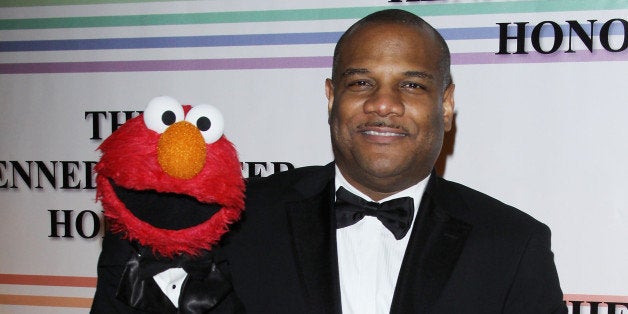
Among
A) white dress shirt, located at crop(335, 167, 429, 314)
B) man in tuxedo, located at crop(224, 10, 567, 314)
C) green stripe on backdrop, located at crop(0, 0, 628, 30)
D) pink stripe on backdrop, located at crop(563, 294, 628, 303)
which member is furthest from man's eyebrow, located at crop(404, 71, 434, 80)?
pink stripe on backdrop, located at crop(563, 294, 628, 303)

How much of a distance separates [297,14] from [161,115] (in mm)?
1128

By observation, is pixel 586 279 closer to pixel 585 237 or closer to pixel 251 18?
pixel 585 237

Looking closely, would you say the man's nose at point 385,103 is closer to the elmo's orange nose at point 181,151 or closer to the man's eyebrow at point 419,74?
the man's eyebrow at point 419,74

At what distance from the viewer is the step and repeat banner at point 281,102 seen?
1.88 metres

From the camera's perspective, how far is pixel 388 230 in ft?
4.86

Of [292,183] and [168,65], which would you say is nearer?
[292,183]

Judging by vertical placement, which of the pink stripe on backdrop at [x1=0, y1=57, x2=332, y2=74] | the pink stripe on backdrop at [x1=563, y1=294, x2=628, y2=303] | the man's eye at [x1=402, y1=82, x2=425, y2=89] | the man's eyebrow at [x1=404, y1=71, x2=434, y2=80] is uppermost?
the pink stripe on backdrop at [x1=0, y1=57, x2=332, y2=74]

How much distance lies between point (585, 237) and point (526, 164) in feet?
0.87

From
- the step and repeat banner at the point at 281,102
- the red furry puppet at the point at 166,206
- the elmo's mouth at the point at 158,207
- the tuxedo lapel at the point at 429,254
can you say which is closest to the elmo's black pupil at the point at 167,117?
the red furry puppet at the point at 166,206

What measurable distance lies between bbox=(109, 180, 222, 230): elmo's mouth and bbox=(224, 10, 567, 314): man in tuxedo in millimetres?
315

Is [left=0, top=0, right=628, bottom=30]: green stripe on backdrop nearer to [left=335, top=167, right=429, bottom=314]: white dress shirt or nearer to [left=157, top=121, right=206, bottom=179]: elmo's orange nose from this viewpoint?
[left=335, top=167, right=429, bottom=314]: white dress shirt

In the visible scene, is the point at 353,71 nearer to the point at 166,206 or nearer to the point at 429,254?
the point at 429,254

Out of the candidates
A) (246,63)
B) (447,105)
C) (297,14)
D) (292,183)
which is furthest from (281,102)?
(447,105)

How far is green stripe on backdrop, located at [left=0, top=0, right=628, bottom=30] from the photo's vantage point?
189cm
